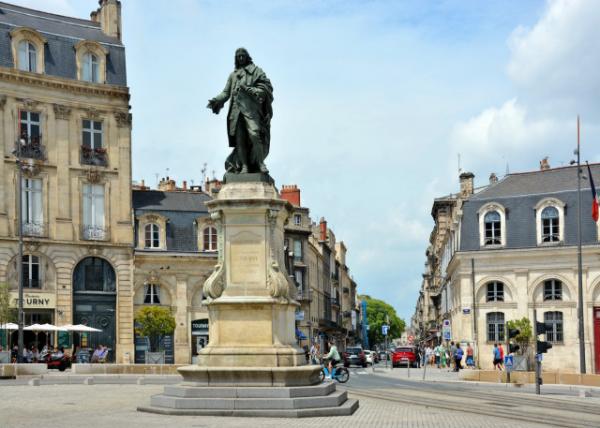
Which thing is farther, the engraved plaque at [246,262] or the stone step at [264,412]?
the engraved plaque at [246,262]

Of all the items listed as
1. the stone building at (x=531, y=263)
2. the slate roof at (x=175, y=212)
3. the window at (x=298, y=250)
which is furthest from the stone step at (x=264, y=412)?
the window at (x=298, y=250)

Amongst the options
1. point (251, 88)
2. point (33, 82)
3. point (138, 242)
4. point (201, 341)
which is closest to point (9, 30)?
point (33, 82)

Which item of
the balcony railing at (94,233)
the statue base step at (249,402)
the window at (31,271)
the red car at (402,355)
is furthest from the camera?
the red car at (402,355)

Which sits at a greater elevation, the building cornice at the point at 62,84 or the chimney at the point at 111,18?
the chimney at the point at 111,18

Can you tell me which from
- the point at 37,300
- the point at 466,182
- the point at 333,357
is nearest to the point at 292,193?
the point at 466,182

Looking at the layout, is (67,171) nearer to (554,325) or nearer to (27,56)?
(27,56)

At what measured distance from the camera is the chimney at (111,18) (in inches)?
2212

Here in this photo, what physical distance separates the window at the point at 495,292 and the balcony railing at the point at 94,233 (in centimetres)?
2066

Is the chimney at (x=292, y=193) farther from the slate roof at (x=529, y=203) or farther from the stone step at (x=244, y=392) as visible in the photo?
the stone step at (x=244, y=392)

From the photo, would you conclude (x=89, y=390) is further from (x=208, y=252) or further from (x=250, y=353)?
(x=208, y=252)

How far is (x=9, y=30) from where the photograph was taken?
5106cm

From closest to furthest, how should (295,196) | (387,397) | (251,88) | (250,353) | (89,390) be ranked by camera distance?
(250,353) < (251,88) < (387,397) < (89,390) < (295,196)

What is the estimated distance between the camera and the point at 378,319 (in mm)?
171750

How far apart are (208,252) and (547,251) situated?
1976cm
